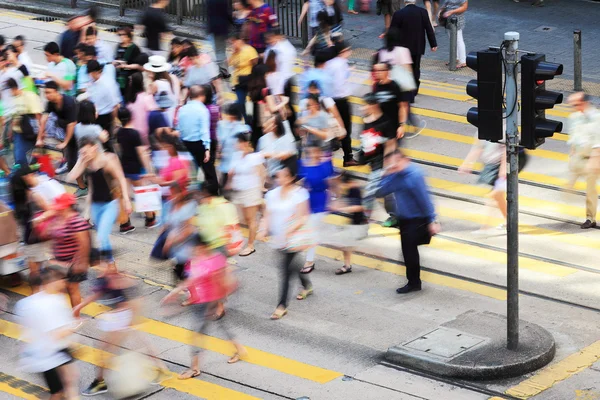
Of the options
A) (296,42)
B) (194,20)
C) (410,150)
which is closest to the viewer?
(410,150)

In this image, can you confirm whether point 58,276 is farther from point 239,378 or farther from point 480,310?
point 480,310

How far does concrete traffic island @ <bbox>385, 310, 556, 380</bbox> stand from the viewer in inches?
406

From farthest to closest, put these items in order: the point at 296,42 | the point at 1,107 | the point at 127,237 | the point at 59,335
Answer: the point at 296,42 → the point at 1,107 → the point at 127,237 → the point at 59,335

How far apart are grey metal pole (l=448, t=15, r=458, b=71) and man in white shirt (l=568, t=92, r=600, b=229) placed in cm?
605

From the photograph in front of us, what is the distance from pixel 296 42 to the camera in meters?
21.8

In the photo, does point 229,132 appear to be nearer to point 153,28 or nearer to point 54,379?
point 54,379

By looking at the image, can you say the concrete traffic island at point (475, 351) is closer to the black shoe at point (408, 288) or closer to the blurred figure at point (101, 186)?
the black shoe at point (408, 288)

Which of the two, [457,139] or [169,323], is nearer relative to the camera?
[169,323]

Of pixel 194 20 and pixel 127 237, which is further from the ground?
pixel 194 20

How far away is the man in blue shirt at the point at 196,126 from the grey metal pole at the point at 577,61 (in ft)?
22.9

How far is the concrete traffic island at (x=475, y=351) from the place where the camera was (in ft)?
33.9

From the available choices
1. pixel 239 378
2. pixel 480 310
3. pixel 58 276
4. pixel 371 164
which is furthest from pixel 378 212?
pixel 58 276

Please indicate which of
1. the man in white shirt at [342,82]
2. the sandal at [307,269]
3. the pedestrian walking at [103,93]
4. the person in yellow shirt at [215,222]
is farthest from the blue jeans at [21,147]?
the person in yellow shirt at [215,222]

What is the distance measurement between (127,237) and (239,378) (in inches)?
164
